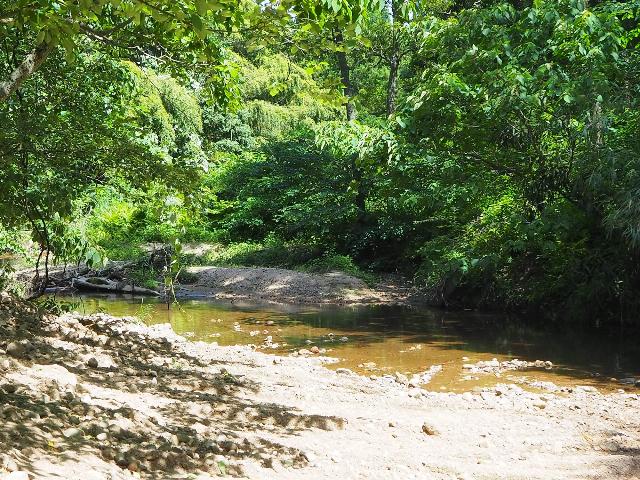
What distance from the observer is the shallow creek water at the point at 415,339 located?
827cm

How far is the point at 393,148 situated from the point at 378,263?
900 cm

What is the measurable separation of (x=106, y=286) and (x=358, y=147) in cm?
909

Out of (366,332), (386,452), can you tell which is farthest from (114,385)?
(366,332)

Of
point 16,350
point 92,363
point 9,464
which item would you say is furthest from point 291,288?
point 9,464

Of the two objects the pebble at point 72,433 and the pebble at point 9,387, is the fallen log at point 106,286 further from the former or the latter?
the pebble at point 72,433

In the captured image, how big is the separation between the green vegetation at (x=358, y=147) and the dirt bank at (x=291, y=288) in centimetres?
83

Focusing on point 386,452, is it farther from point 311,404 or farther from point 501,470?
point 311,404

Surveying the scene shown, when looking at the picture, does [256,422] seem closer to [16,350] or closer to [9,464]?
[16,350]

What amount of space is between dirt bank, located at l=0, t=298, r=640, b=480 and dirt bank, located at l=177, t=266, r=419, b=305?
9.47 meters

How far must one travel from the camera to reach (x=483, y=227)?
1318cm

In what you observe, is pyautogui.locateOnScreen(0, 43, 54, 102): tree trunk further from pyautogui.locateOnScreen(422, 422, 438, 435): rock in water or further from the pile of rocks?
the pile of rocks

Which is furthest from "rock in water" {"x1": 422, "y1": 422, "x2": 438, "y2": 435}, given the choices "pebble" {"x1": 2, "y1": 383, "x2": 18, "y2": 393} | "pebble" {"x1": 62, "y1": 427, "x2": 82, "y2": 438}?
"pebble" {"x1": 2, "y1": 383, "x2": 18, "y2": 393}

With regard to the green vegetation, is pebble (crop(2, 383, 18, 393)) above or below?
below

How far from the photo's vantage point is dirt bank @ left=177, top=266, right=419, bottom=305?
56.1ft
